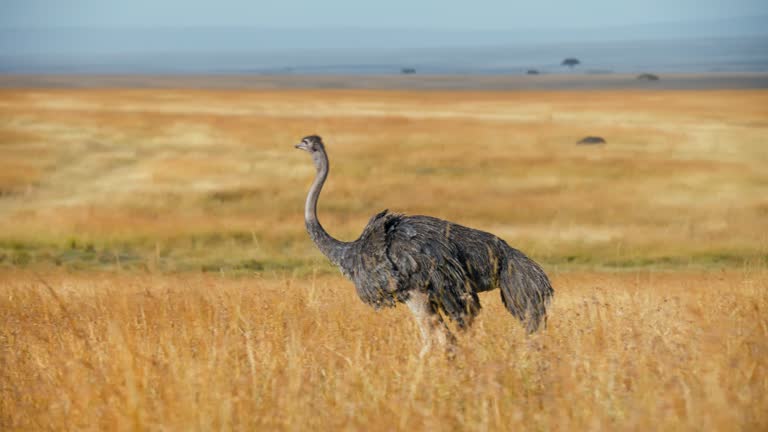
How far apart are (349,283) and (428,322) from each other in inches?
214

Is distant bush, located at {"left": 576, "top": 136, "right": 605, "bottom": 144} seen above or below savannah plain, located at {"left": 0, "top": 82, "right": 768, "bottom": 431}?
below

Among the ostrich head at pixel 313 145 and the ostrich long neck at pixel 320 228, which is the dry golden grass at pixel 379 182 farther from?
the ostrich long neck at pixel 320 228

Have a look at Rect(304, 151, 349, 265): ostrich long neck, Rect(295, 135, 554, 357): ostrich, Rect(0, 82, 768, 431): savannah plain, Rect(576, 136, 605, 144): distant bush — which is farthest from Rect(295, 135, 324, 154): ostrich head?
Rect(576, 136, 605, 144): distant bush

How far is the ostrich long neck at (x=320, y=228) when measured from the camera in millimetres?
8500

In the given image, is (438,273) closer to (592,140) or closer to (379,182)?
(379,182)

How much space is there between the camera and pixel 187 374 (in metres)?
6.07

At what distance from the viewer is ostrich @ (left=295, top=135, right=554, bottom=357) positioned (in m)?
7.80

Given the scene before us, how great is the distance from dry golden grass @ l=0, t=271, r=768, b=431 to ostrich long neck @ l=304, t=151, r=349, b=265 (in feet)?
1.76

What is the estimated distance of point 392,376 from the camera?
6.61m

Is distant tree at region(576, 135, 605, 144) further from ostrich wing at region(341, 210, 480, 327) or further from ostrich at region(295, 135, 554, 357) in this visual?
ostrich wing at region(341, 210, 480, 327)

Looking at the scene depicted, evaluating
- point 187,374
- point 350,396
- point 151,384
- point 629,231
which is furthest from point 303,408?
point 629,231

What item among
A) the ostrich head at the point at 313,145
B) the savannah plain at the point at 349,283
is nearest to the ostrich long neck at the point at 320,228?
the ostrich head at the point at 313,145

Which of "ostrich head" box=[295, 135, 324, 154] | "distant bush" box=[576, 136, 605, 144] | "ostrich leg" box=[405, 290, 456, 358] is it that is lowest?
"distant bush" box=[576, 136, 605, 144]

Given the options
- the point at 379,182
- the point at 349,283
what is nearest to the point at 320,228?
the point at 349,283
